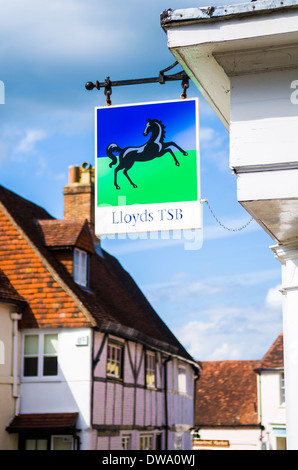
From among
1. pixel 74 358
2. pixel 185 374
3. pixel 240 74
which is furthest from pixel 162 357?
pixel 240 74

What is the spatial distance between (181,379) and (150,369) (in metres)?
4.81

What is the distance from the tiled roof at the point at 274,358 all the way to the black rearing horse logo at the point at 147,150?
28.8 metres

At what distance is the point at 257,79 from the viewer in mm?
5895

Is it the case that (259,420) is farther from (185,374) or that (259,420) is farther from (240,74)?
(240,74)

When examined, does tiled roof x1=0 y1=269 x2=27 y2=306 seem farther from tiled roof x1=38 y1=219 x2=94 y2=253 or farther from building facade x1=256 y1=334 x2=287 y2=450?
building facade x1=256 y1=334 x2=287 y2=450

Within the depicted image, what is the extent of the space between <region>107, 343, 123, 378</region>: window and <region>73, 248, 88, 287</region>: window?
6.99 feet

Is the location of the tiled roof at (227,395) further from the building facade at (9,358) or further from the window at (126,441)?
the building facade at (9,358)

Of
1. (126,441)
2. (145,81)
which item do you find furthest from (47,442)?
(145,81)

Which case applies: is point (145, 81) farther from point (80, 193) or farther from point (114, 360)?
point (80, 193)

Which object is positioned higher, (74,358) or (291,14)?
(291,14)

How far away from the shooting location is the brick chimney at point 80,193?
2652cm
